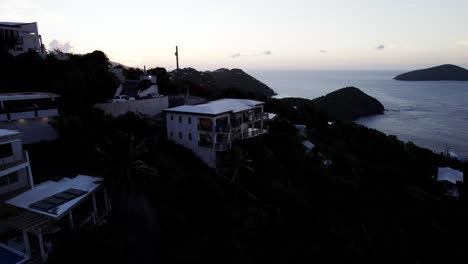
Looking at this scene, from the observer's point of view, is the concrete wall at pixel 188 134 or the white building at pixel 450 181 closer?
the concrete wall at pixel 188 134

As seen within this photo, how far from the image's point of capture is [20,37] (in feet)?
97.9

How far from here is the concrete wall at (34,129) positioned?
750 inches

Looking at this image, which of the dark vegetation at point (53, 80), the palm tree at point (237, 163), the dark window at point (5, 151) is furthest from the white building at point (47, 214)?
the dark vegetation at point (53, 80)

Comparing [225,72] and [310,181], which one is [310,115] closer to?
[310,181]

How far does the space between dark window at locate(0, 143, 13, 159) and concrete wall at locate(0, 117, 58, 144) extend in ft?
18.4

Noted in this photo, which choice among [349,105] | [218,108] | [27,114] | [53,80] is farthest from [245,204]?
[349,105]

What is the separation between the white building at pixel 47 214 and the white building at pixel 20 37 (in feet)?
68.3

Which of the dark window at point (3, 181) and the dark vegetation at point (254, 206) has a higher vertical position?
the dark window at point (3, 181)

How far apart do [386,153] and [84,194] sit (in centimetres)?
3530

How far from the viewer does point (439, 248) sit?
22.4 meters

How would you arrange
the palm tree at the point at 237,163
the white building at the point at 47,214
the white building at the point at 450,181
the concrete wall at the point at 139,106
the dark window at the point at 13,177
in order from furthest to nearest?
the white building at the point at 450,181, the concrete wall at the point at 139,106, the palm tree at the point at 237,163, the dark window at the point at 13,177, the white building at the point at 47,214

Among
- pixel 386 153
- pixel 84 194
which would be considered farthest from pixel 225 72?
pixel 84 194

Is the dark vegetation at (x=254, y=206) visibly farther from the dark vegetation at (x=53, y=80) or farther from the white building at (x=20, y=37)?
the white building at (x=20, y=37)

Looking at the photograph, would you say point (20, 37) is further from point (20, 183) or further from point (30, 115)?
point (20, 183)
